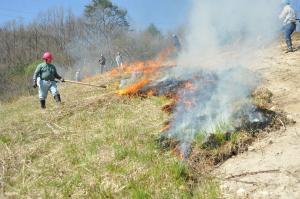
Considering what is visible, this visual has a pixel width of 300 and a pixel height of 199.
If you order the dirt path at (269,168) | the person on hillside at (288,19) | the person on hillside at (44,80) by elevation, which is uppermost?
the person on hillside at (288,19)

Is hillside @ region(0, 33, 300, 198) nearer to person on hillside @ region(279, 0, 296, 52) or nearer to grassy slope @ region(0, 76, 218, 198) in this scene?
grassy slope @ region(0, 76, 218, 198)

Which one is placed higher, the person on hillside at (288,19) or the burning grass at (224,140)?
the person on hillside at (288,19)

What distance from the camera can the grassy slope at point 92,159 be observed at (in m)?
4.84

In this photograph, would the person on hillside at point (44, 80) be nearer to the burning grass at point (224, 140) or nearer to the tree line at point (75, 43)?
the burning grass at point (224, 140)

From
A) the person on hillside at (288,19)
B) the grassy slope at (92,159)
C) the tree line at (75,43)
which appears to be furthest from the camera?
the tree line at (75,43)

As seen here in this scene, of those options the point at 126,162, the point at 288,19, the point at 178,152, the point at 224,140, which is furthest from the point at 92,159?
the point at 288,19

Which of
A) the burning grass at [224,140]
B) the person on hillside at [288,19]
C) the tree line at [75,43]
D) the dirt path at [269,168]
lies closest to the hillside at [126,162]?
the dirt path at [269,168]

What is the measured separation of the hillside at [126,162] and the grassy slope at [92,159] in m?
0.01

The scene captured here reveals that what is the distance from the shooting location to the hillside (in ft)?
15.3

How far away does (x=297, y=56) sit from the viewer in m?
11.3

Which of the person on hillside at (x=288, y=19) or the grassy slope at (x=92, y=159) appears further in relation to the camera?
the person on hillside at (x=288, y=19)

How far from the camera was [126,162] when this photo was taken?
553 cm

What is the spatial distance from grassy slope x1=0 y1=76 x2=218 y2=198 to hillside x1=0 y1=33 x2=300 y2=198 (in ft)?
0.04

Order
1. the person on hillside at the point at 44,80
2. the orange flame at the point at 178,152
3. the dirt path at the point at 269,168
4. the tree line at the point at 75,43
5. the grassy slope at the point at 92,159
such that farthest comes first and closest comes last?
the tree line at the point at 75,43, the person on hillside at the point at 44,80, the orange flame at the point at 178,152, the grassy slope at the point at 92,159, the dirt path at the point at 269,168
